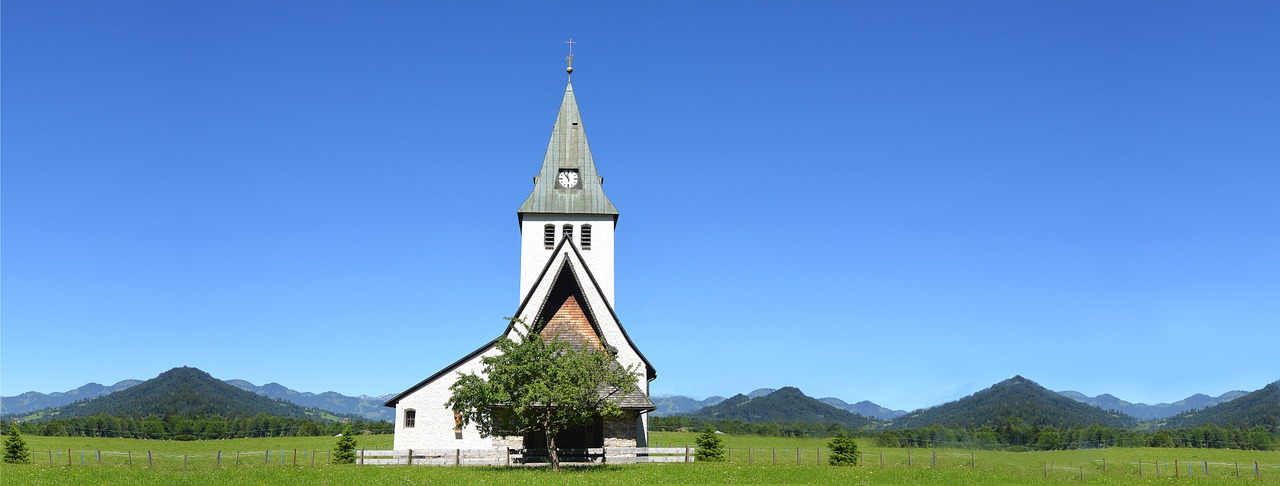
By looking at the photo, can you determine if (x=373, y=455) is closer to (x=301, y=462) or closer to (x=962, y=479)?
(x=301, y=462)

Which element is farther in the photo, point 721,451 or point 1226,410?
point 1226,410

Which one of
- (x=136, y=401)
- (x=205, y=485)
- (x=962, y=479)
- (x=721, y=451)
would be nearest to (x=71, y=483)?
(x=205, y=485)

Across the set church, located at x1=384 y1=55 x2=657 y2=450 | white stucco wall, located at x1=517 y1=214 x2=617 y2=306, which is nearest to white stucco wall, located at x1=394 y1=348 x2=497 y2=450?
church, located at x1=384 y1=55 x2=657 y2=450

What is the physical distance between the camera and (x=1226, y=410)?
16862 cm

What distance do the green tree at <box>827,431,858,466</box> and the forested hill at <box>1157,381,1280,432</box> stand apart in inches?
4803

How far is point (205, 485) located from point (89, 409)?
17984 cm

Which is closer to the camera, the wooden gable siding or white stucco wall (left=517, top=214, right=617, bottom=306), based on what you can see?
the wooden gable siding

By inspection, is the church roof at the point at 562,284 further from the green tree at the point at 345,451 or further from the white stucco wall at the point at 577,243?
the green tree at the point at 345,451

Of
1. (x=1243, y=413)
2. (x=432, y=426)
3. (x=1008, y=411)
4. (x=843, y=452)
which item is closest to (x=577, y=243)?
(x=432, y=426)

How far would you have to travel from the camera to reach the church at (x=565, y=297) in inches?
1645

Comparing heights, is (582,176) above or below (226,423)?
above

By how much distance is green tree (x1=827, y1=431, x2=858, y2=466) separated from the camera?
42.0 meters

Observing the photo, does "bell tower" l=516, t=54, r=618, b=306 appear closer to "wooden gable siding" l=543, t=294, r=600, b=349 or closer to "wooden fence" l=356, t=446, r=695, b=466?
"wooden gable siding" l=543, t=294, r=600, b=349

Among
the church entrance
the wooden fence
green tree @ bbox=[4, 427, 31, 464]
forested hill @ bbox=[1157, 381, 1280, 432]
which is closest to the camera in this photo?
the wooden fence
